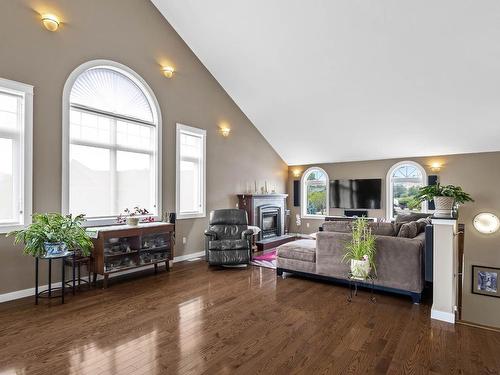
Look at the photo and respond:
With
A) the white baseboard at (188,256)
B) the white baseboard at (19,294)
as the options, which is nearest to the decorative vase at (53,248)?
the white baseboard at (19,294)

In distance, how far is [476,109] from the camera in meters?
5.62

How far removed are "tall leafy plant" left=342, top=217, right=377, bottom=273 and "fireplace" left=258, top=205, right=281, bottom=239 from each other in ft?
12.5

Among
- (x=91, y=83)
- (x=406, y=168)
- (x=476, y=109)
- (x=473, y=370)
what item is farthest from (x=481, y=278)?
(x=91, y=83)

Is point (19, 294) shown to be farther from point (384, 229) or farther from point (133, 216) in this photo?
point (384, 229)

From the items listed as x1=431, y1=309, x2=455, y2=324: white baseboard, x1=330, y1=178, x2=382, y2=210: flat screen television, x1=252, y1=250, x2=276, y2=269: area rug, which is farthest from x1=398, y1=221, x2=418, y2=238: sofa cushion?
x1=330, y1=178, x2=382, y2=210: flat screen television

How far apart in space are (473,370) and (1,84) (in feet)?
17.9

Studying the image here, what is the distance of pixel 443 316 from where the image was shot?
3.04 metres

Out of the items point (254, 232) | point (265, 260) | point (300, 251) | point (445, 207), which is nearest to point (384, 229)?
point (445, 207)

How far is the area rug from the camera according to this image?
541 centimetres

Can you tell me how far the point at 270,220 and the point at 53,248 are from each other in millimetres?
5385

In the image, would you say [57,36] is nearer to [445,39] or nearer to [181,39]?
[181,39]

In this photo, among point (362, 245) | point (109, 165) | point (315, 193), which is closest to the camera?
point (362, 245)

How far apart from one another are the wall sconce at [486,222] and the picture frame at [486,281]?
33.0 inches

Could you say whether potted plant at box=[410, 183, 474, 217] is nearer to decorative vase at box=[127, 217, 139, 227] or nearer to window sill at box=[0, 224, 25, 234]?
decorative vase at box=[127, 217, 139, 227]
